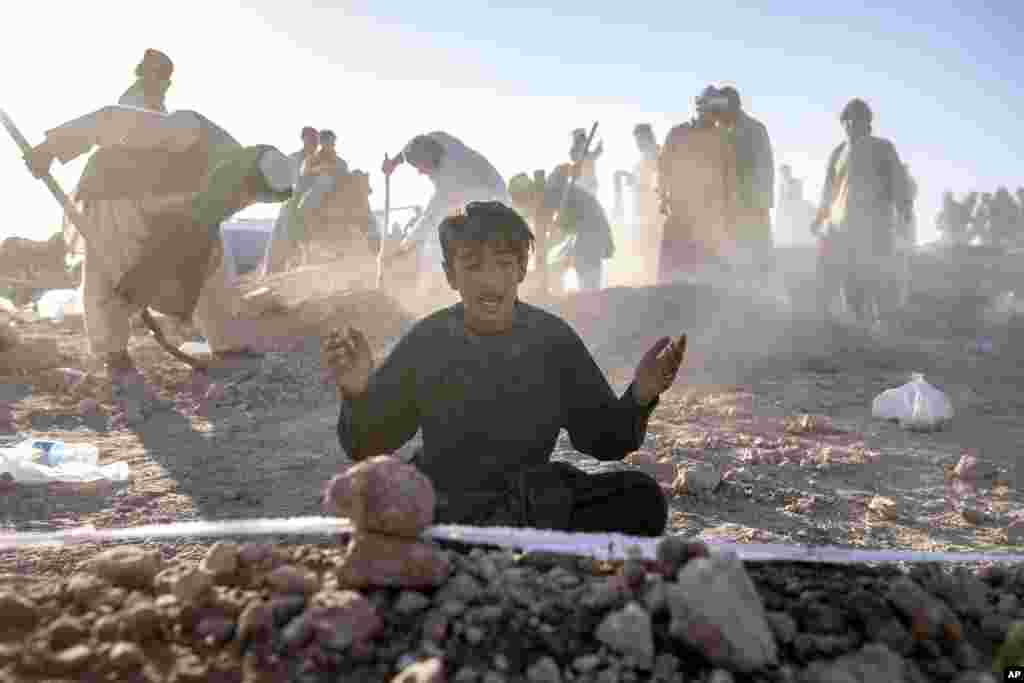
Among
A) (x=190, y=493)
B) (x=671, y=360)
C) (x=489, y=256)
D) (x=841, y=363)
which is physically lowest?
(x=190, y=493)

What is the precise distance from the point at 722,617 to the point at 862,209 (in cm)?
891

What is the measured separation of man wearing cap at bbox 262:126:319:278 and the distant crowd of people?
21.3 metres

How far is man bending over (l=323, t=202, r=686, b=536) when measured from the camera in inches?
86.4

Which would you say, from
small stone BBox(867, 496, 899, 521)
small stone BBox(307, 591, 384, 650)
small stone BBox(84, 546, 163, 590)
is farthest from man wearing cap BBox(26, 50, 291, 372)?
small stone BBox(307, 591, 384, 650)

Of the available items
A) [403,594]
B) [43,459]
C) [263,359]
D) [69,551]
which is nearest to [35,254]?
[263,359]

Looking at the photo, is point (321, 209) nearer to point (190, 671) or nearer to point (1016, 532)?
point (1016, 532)

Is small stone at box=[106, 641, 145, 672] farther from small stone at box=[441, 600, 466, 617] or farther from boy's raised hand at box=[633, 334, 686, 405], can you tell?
boy's raised hand at box=[633, 334, 686, 405]

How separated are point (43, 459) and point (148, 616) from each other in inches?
118

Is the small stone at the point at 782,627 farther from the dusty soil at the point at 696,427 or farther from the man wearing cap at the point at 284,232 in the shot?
the man wearing cap at the point at 284,232

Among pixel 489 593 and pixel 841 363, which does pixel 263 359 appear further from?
pixel 489 593

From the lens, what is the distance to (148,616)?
1326 mm

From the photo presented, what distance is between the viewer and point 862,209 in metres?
9.01

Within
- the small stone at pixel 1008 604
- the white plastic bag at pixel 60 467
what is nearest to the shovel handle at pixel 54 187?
the white plastic bag at pixel 60 467

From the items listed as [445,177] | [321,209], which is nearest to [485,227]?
[445,177]
